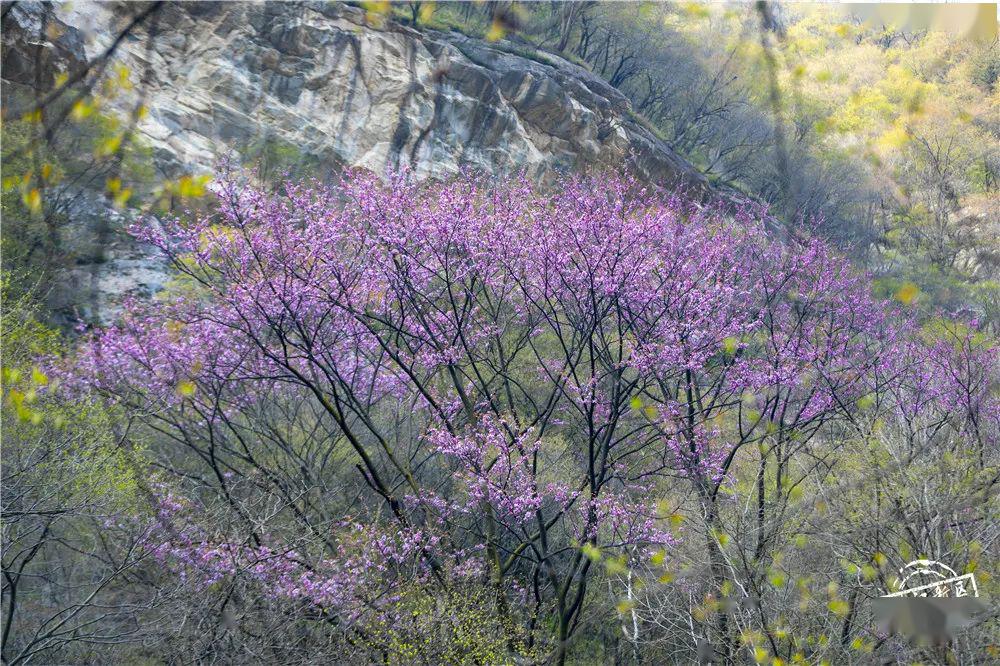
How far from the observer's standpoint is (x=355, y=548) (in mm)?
9336

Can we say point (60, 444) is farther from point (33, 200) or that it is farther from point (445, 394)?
point (33, 200)

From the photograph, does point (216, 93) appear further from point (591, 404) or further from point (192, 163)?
point (591, 404)

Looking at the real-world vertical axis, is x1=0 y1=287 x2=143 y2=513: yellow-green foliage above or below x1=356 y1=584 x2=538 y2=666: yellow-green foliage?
below

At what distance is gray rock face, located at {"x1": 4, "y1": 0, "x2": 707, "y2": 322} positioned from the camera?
71.8 feet

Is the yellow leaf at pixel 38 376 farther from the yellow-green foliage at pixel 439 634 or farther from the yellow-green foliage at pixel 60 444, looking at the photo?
the yellow-green foliage at pixel 439 634

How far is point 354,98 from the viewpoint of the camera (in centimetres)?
2428

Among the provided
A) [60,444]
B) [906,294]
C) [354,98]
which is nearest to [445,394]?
[60,444]

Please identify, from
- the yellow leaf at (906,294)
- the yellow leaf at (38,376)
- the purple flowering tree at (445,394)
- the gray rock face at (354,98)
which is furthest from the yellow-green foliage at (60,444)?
the yellow leaf at (906,294)

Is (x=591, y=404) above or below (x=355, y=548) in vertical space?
above

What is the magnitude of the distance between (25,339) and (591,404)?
8159 mm

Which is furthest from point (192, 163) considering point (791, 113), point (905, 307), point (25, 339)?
point (791, 113)

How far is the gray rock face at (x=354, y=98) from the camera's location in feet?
71.8

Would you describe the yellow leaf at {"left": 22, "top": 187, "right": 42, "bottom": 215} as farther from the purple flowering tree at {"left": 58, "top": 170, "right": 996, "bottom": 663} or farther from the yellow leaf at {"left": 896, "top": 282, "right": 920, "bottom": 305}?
the yellow leaf at {"left": 896, "top": 282, "right": 920, "bottom": 305}

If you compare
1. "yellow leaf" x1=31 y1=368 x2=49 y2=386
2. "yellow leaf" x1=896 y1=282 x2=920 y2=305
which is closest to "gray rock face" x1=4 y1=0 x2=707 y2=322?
"yellow leaf" x1=896 y1=282 x2=920 y2=305
